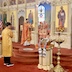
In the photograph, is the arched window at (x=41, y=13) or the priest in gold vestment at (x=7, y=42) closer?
the priest in gold vestment at (x=7, y=42)

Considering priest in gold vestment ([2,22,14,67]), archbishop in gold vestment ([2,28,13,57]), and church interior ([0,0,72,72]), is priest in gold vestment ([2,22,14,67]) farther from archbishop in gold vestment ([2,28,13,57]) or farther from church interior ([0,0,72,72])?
church interior ([0,0,72,72])

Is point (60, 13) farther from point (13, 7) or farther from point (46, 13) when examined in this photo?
point (13, 7)

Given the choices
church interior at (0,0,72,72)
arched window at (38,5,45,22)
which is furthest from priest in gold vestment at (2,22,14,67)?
arched window at (38,5,45,22)

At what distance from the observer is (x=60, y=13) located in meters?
11.1

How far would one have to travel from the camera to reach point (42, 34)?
10.2m

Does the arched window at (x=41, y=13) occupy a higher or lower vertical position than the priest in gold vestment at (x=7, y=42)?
higher

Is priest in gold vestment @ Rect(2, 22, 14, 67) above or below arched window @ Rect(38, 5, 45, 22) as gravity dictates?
below

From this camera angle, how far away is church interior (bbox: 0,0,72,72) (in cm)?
630

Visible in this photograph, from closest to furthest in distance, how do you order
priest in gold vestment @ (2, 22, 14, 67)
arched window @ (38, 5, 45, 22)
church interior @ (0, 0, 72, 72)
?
church interior @ (0, 0, 72, 72) → priest in gold vestment @ (2, 22, 14, 67) → arched window @ (38, 5, 45, 22)

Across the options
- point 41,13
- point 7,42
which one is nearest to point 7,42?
point 7,42

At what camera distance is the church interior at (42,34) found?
6305mm

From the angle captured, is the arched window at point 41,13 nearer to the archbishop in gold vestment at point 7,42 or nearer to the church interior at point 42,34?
the church interior at point 42,34

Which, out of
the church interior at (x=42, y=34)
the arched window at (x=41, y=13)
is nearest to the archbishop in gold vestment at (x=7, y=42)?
the church interior at (x=42, y=34)

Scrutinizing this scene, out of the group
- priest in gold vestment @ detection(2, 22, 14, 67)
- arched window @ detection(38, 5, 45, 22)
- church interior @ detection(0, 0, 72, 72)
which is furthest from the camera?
arched window @ detection(38, 5, 45, 22)
